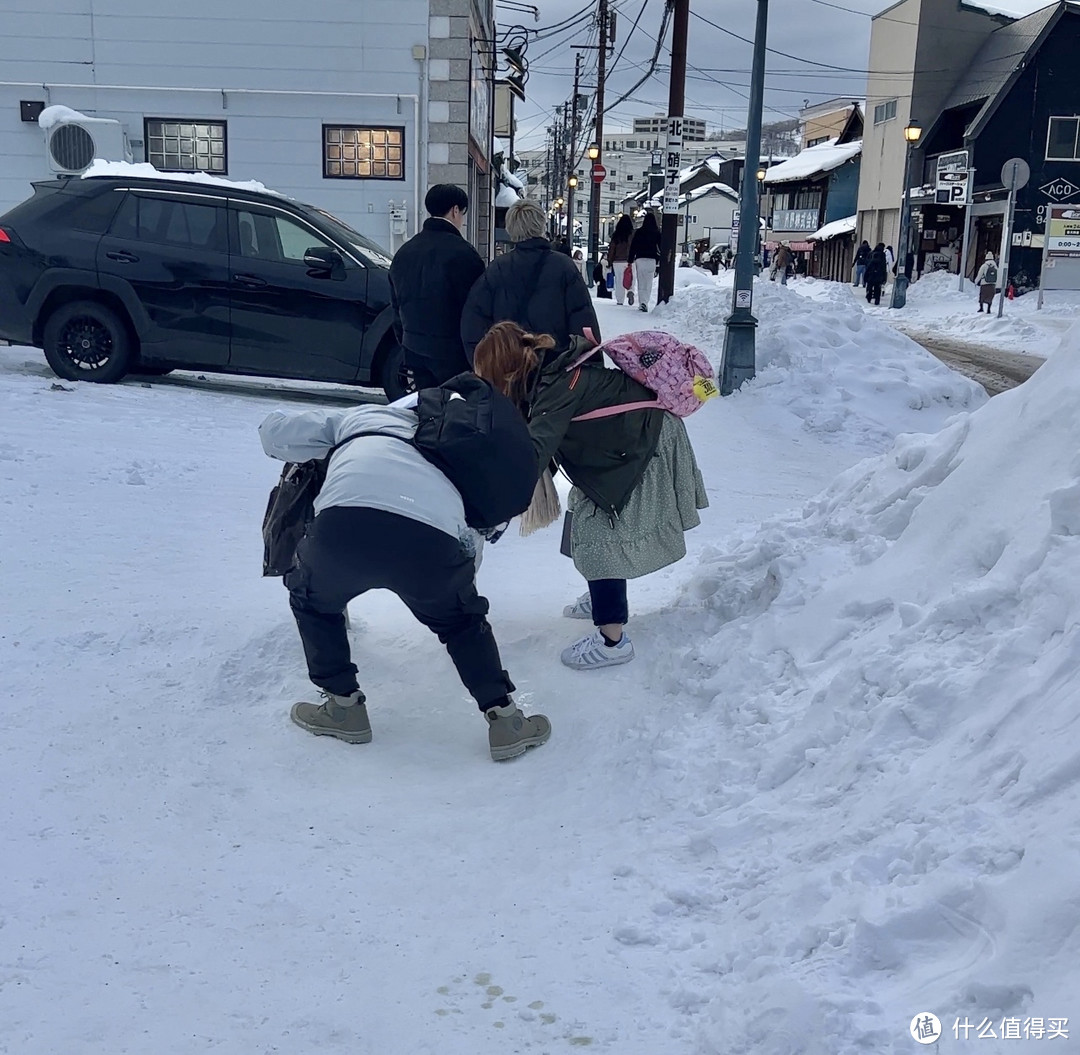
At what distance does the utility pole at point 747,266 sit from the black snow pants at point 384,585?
25.8 ft

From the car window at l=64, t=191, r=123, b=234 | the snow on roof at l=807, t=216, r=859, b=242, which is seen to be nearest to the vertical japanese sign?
the car window at l=64, t=191, r=123, b=234

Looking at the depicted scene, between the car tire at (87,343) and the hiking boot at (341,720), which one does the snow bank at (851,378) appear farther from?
the hiking boot at (341,720)

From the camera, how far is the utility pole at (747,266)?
11289 mm

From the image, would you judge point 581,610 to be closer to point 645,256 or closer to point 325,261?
point 325,261

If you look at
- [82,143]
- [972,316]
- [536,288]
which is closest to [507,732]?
[536,288]

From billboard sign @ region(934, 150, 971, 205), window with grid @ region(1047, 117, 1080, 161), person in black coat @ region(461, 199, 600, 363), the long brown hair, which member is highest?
window with grid @ region(1047, 117, 1080, 161)

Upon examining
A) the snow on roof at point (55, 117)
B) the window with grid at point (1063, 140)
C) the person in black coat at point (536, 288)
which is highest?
the window with grid at point (1063, 140)

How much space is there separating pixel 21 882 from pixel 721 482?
6.07m

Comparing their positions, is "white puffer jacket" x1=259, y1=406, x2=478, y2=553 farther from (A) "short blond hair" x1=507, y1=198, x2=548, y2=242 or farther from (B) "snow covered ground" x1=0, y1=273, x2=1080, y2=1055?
(A) "short blond hair" x1=507, y1=198, x2=548, y2=242

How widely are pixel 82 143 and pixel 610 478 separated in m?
16.1

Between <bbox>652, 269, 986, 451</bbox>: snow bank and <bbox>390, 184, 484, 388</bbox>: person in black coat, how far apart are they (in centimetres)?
495

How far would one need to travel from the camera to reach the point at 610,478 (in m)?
4.55

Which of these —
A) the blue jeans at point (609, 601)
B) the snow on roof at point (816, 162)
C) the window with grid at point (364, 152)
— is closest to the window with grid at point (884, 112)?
the snow on roof at point (816, 162)

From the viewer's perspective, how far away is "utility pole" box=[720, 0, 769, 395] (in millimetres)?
11289
